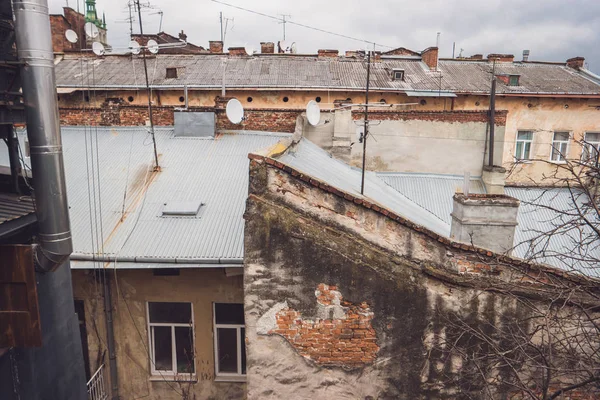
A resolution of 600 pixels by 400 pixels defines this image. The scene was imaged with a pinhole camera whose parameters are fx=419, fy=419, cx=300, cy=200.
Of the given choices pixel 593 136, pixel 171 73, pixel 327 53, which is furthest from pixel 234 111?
pixel 593 136

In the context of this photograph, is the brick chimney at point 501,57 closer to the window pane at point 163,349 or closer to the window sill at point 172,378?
the window pane at point 163,349

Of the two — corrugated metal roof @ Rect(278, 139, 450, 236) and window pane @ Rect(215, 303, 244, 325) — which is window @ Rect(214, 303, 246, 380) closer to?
window pane @ Rect(215, 303, 244, 325)

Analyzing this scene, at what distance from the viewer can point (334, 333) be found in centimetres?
508

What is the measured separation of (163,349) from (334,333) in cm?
412

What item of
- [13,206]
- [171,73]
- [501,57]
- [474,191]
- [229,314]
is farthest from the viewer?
[501,57]

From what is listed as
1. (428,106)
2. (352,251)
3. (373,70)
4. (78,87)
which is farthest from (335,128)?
(78,87)

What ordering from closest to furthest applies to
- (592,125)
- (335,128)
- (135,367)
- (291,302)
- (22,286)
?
(22,286) → (291,302) → (135,367) → (335,128) → (592,125)

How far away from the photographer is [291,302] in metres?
5.05

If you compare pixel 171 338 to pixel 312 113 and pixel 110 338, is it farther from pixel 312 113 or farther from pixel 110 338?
pixel 312 113

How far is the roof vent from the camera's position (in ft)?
24.6

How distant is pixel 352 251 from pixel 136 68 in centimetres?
2447

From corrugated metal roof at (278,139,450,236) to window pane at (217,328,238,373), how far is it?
11.1 feet

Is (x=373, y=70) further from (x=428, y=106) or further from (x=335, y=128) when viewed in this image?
(x=335, y=128)

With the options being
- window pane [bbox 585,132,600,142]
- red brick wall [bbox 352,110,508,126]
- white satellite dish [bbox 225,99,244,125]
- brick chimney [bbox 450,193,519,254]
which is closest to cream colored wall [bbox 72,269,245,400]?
brick chimney [bbox 450,193,519,254]
